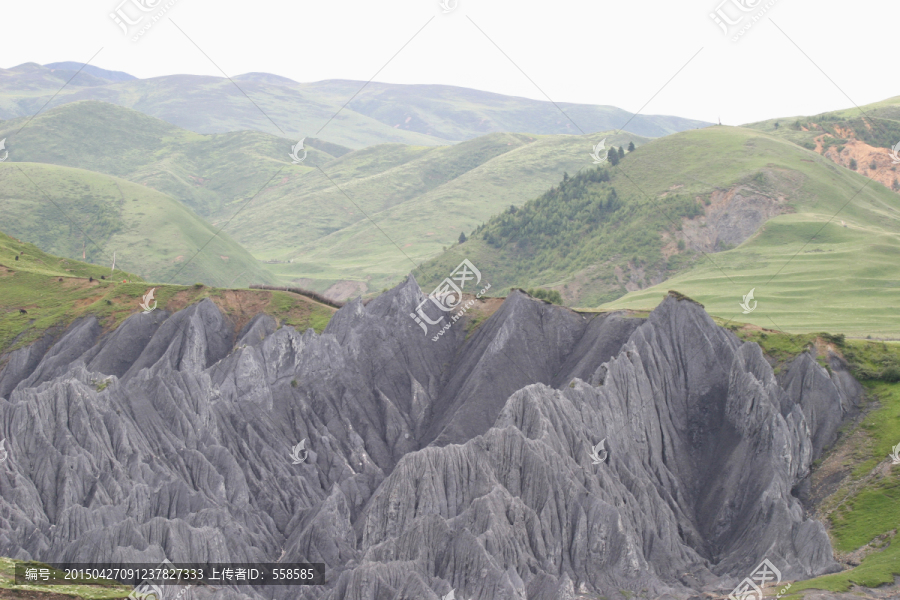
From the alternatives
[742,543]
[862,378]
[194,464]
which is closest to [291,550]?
[194,464]

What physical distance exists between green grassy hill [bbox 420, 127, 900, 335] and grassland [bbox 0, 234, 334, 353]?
166 ft

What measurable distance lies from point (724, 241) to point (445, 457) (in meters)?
114

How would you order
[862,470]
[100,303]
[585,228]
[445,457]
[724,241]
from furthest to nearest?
[585,228] → [724,241] → [100,303] → [862,470] → [445,457]

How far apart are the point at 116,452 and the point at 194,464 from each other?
6.07 m

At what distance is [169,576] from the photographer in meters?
54.2

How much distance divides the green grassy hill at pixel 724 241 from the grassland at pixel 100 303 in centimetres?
5073

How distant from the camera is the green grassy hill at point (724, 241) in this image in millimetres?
128750
